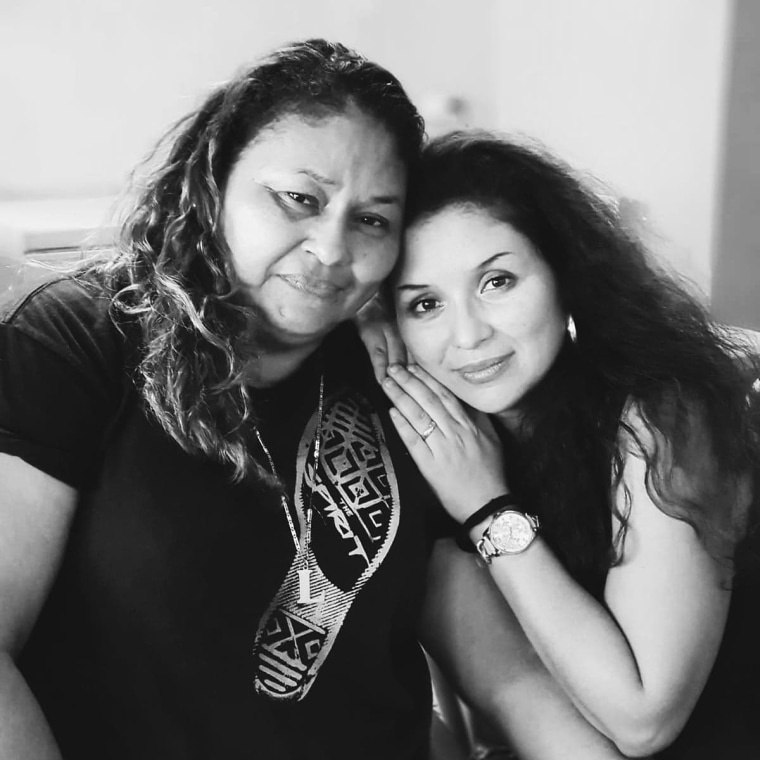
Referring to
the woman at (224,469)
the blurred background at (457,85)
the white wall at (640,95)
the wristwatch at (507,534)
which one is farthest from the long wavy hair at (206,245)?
the white wall at (640,95)

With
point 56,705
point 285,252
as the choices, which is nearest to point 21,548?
point 56,705

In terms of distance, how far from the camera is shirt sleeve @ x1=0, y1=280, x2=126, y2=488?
0.88m

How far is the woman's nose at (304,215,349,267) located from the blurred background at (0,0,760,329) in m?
0.98

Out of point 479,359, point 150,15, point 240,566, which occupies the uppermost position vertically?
point 150,15

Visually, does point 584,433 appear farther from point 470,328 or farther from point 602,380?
point 470,328

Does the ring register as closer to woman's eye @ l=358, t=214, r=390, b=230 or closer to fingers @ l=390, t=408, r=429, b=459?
fingers @ l=390, t=408, r=429, b=459

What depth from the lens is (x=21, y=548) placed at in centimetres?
87

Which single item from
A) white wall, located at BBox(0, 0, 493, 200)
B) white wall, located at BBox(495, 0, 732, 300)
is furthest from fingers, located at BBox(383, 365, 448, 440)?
white wall, located at BBox(0, 0, 493, 200)

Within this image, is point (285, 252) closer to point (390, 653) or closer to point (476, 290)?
point (476, 290)

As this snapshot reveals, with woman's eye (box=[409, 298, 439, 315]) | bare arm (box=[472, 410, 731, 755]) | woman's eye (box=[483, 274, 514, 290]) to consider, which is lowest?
bare arm (box=[472, 410, 731, 755])

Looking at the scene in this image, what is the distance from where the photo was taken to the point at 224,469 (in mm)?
987

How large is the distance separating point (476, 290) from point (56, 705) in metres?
0.71

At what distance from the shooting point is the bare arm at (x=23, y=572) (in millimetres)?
848

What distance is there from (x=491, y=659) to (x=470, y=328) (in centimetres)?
45
